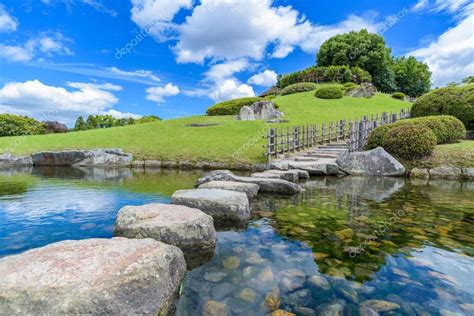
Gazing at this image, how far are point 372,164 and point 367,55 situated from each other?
53388 millimetres

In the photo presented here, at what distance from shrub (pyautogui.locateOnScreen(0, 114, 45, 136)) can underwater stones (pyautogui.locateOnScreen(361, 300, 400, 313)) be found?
47.9 metres

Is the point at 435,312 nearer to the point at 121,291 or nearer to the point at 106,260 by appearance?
the point at 121,291

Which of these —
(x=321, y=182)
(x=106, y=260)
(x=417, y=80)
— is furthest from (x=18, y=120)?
(x=417, y=80)

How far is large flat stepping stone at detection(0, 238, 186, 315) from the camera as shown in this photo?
214 cm

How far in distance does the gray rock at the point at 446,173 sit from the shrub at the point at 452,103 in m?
6.92

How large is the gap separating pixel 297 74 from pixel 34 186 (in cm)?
5601

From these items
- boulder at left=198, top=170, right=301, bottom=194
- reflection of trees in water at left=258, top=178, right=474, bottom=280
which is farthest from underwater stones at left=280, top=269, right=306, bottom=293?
boulder at left=198, top=170, right=301, bottom=194

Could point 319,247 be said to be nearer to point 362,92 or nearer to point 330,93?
point 330,93

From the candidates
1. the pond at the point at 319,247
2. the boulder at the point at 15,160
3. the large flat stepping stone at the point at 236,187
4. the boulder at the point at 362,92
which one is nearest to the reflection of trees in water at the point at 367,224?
the pond at the point at 319,247

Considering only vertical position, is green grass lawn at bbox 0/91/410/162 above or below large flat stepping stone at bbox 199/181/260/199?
above

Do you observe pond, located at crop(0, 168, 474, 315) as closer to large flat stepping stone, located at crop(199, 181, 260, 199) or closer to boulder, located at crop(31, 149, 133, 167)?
large flat stepping stone, located at crop(199, 181, 260, 199)

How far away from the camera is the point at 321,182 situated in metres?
11.0

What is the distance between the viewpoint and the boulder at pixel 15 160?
18.3 meters

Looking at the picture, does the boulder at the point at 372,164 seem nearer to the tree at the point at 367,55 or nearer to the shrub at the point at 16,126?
the shrub at the point at 16,126
